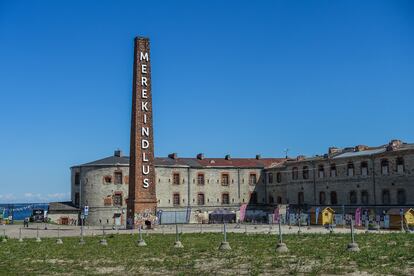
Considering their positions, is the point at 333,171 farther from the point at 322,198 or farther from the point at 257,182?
the point at 257,182

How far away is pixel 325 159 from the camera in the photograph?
5588cm

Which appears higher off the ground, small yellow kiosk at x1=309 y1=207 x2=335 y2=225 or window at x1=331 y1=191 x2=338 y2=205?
window at x1=331 y1=191 x2=338 y2=205

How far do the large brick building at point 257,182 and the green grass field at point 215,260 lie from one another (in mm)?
23673

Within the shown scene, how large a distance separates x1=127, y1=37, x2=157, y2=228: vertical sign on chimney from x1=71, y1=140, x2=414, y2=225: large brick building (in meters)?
11.6

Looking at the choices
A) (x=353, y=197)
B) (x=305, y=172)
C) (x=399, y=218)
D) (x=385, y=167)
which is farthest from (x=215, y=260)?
(x=305, y=172)

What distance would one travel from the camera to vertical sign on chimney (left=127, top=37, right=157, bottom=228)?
46.1 m

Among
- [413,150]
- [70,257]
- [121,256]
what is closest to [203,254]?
[121,256]

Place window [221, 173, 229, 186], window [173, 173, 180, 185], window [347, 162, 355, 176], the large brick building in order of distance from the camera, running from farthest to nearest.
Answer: window [221, 173, 229, 186]
window [173, 173, 180, 185]
window [347, 162, 355, 176]
the large brick building

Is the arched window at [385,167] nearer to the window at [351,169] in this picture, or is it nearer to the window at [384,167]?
the window at [384,167]

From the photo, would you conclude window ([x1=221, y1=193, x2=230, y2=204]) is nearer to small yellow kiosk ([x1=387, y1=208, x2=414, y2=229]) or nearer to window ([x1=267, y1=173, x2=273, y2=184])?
window ([x1=267, y1=173, x2=273, y2=184])

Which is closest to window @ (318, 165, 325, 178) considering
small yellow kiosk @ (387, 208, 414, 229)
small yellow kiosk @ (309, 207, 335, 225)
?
small yellow kiosk @ (309, 207, 335, 225)

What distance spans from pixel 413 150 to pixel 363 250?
2758 centimetres

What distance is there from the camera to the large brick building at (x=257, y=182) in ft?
161

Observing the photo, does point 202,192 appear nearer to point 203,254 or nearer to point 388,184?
point 388,184
